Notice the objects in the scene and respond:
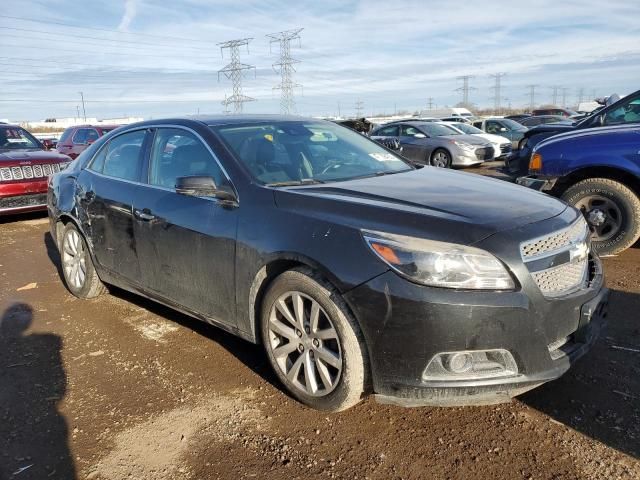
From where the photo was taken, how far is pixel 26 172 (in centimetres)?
861

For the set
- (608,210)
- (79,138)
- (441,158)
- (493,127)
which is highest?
(79,138)

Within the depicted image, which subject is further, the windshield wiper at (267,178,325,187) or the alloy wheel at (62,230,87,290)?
the alloy wheel at (62,230,87,290)

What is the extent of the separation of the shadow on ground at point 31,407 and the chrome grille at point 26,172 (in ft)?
15.7

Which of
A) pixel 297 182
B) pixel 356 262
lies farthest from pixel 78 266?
pixel 356 262

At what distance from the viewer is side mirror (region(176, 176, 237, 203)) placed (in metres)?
3.24

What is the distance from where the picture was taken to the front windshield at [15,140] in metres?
9.61

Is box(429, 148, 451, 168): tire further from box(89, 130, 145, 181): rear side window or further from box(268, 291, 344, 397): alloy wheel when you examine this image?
box(268, 291, 344, 397): alloy wheel

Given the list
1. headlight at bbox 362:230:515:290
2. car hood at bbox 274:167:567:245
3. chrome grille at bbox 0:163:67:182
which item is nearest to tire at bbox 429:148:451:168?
chrome grille at bbox 0:163:67:182

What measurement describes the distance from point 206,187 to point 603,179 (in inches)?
168

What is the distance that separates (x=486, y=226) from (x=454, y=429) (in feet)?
3.51

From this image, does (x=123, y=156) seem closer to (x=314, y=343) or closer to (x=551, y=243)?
(x=314, y=343)

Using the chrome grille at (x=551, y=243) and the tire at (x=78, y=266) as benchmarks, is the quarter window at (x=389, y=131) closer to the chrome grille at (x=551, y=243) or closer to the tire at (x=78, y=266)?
the tire at (x=78, y=266)

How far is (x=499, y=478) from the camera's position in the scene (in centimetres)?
235

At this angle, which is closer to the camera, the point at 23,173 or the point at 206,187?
the point at 206,187
